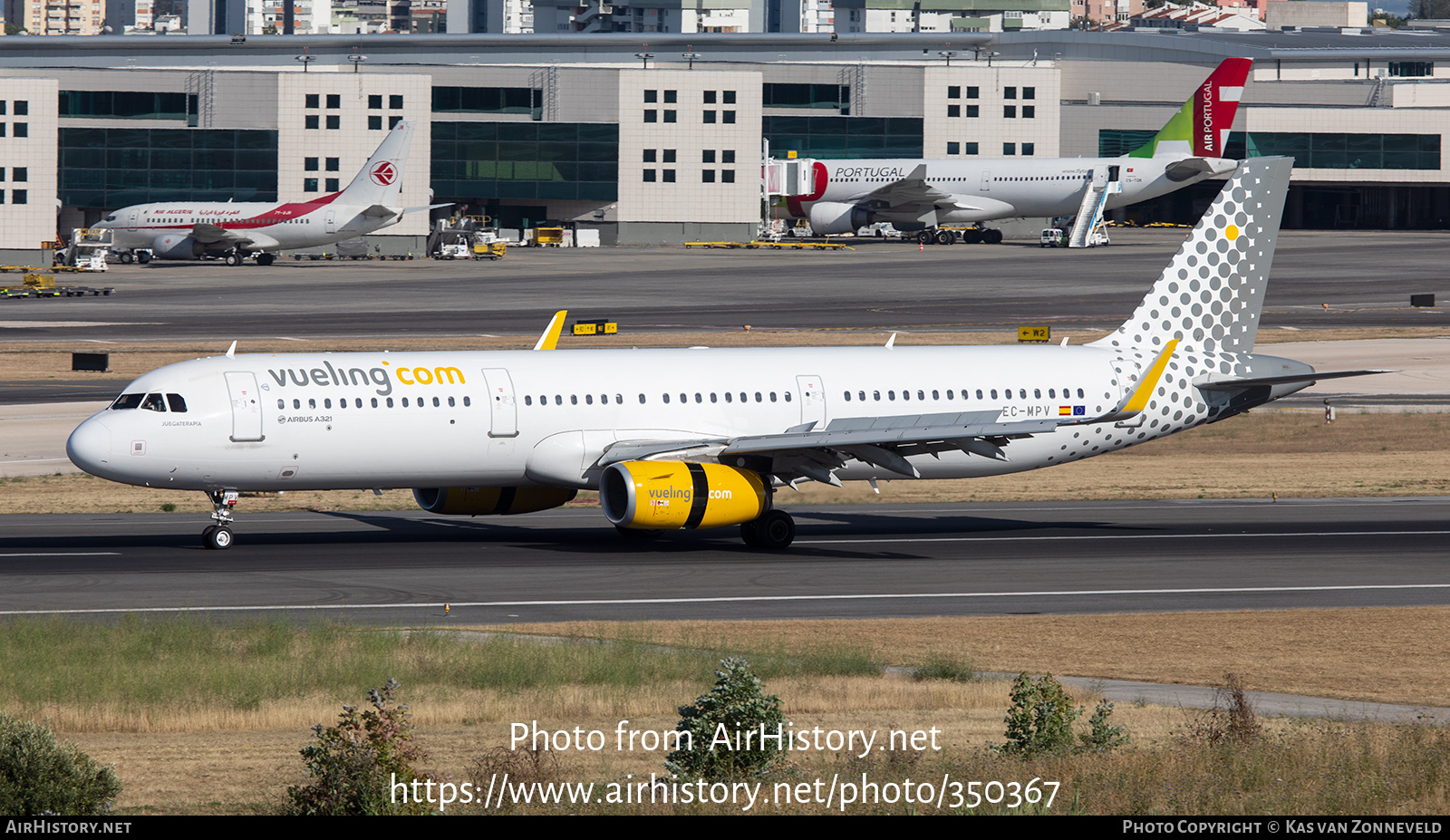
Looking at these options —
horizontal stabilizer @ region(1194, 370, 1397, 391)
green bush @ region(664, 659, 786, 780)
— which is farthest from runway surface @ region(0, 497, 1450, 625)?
green bush @ region(664, 659, 786, 780)

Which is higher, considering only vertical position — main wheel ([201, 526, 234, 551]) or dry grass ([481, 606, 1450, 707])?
main wheel ([201, 526, 234, 551])

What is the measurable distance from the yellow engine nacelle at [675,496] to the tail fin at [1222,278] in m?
12.3

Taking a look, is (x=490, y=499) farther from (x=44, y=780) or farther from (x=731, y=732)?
(x=44, y=780)

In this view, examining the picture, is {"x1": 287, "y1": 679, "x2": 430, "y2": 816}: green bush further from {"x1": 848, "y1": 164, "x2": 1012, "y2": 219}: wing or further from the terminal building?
{"x1": 848, "y1": 164, "x2": 1012, "y2": 219}: wing

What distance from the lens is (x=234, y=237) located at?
132000 millimetres

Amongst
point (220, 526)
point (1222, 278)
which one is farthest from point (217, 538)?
point (1222, 278)

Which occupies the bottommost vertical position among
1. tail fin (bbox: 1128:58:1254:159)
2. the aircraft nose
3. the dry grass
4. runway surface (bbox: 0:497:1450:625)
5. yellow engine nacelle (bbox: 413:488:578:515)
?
the dry grass

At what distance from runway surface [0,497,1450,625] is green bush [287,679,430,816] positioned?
537 inches

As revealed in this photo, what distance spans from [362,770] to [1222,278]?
33.7 meters

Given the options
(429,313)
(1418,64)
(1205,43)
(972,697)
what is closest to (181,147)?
(429,313)

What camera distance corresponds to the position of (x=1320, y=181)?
16962 centimetres

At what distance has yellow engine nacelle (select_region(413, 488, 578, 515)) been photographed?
39.1 m

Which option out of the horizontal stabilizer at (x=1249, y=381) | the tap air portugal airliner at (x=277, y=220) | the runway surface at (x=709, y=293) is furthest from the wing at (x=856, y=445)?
the tap air portugal airliner at (x=277, y=220)

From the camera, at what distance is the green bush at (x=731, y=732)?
55.6 feet
